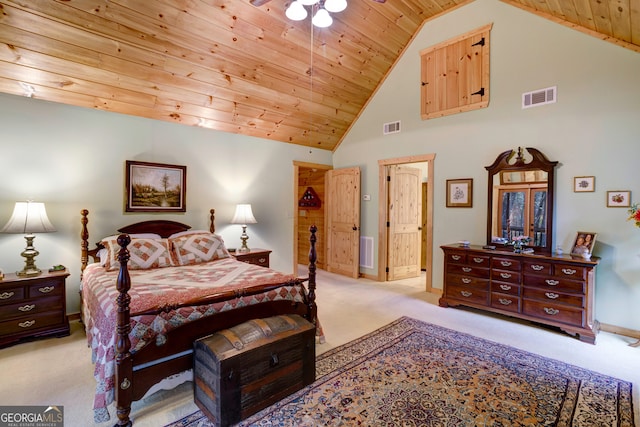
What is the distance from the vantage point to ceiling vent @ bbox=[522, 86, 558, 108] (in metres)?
3.87

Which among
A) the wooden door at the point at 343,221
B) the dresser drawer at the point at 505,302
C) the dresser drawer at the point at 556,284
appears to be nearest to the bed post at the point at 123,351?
the dresser drawer at the point at 505,302

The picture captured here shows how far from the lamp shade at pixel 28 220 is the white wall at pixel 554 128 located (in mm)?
4903

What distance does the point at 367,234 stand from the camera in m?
6.01

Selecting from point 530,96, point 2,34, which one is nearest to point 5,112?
point 2,34

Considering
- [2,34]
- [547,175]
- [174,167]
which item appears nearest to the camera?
[2,34]

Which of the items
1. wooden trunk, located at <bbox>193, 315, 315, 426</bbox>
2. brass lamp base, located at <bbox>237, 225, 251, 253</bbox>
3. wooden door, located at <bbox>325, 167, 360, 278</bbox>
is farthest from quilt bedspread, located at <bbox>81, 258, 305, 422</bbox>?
wooden door, located at <bbox>325, 167, 360, 278</bbox>

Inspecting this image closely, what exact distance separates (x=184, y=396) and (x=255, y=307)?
0.76 meters

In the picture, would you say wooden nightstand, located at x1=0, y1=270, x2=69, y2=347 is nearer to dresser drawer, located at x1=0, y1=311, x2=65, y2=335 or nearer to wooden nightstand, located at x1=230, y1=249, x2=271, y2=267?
dresser drawer, located at x1=0, y1=311, x2=65, y2=335

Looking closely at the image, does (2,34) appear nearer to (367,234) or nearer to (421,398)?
(421,398)

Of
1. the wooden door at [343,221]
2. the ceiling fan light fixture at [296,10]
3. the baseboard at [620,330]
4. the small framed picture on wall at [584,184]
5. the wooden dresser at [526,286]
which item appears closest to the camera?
the ceiling fan light fixture at [296,10]

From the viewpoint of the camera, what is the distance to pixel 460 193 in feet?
15.4

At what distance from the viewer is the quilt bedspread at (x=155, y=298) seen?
6.35 feet

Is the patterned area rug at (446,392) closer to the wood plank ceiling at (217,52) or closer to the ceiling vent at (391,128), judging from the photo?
the wood plank ceiling at (217,52)

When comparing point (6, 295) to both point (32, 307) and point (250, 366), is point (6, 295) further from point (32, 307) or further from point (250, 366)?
point (250, 366)
